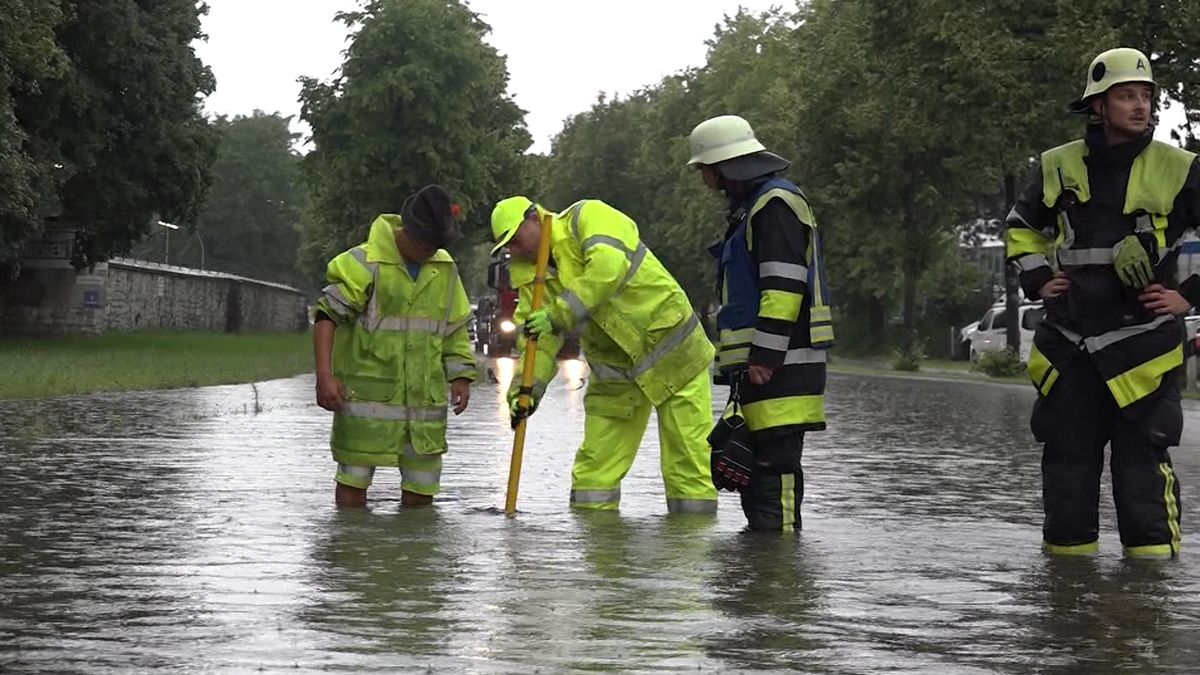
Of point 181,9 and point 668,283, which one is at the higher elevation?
point 181,9

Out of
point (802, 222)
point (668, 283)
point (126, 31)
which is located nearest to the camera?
point (802, 222)

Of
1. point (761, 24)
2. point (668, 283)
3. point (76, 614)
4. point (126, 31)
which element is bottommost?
point (76, 614)

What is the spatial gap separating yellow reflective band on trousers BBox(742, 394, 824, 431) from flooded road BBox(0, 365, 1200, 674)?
0.48m

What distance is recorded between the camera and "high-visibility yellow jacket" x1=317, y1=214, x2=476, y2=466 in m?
10.6

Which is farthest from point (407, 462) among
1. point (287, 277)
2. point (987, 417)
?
point (287, 277)

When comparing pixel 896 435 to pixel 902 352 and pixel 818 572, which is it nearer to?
pixel 818 572

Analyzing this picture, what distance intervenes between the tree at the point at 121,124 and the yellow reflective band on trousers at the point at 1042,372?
38158 millimetres

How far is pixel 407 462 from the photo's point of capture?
35.2 ft

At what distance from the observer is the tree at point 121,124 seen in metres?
47.9

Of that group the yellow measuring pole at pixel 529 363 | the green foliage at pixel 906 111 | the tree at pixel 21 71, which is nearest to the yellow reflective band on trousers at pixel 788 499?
the yellow measuring pole at pixel 529 363

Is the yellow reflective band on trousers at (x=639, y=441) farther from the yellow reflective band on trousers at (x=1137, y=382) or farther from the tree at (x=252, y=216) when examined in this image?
the tree at (x=252, y=216)

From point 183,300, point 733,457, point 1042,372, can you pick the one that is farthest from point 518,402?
point 183,300

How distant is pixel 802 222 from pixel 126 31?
139 ft

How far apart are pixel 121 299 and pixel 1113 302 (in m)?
65.9
